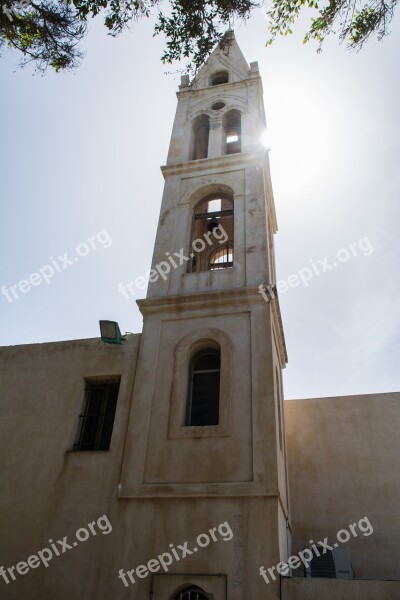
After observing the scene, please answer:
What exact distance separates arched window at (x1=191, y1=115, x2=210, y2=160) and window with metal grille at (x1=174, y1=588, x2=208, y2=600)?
12.6 metres

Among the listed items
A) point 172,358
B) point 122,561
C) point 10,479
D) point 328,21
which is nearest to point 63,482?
point 10,479

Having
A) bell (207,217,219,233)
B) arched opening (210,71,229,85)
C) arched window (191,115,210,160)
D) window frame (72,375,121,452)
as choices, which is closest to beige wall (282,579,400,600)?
window frame (72,375,121,452)

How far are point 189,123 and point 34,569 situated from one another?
13346mm

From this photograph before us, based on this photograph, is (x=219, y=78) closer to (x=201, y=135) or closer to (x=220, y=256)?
(x=201, y=135)

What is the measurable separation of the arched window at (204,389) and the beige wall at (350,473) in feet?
14.3

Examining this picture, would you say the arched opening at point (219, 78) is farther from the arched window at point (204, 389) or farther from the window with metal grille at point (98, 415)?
the window with metal grille at point (98, 415)

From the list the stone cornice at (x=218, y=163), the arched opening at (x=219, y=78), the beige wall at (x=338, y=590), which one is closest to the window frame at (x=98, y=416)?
the beige wall at (x=338, y=590)

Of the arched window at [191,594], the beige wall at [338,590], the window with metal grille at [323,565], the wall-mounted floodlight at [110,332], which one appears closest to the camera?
the beige wall at [338,590]

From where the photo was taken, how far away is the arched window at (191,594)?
7.17m

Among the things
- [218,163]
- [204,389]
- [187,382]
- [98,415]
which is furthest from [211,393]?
[218,163]

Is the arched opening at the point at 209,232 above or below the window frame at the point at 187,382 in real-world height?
above

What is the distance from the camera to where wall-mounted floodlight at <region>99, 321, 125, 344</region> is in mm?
10289

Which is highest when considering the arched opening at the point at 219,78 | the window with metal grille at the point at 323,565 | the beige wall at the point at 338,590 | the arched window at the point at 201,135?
the arched opening at the point at 219,78

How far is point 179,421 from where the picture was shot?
8.89 metres
